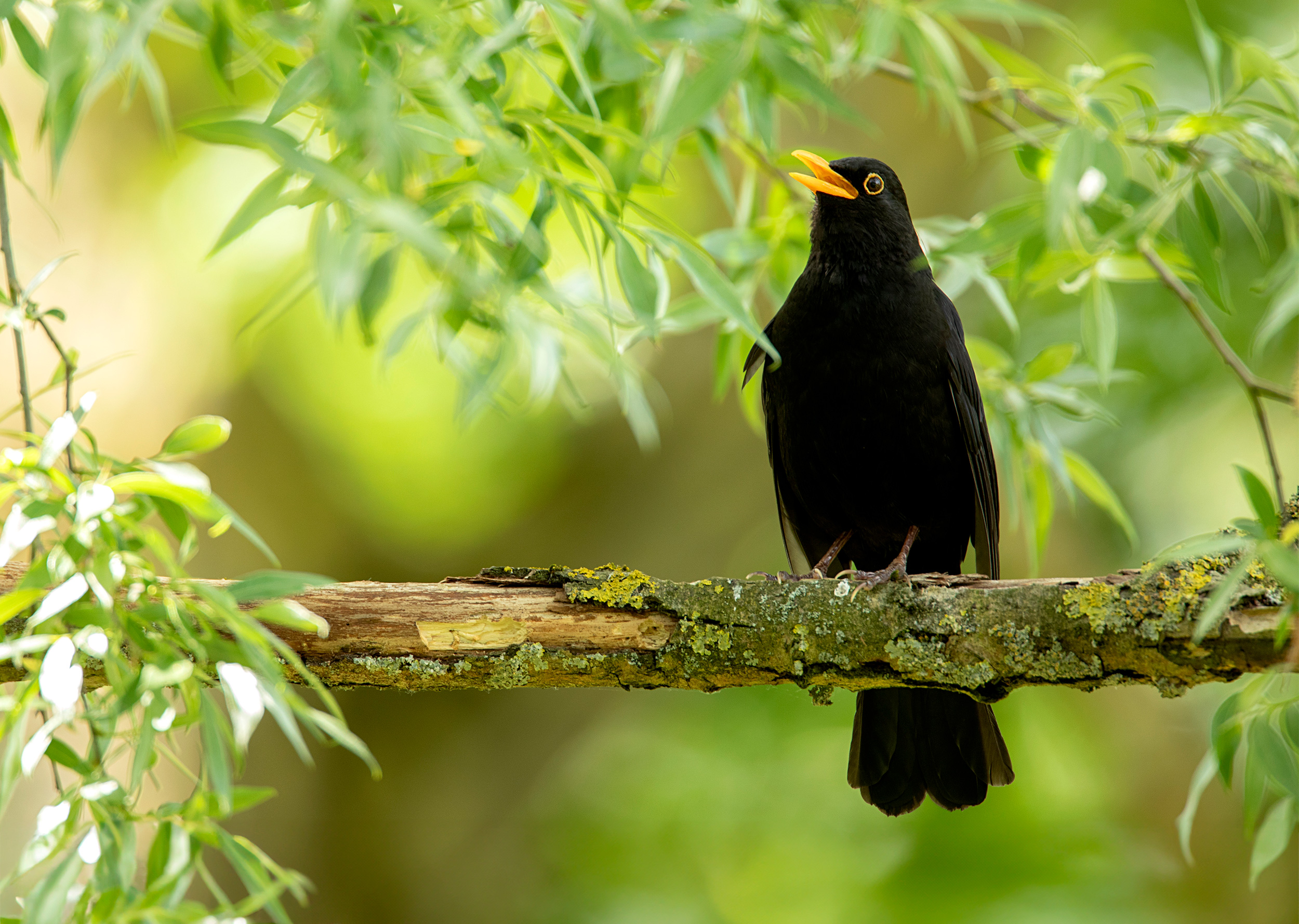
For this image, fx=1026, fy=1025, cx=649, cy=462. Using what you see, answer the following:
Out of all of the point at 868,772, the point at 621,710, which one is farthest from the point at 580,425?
the point at 868,772

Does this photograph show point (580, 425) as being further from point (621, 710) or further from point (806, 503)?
point (806, 503)

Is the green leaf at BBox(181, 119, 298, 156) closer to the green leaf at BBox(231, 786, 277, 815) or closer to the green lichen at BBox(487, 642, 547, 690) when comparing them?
the green leaf at BBox(231, 786, 277, 815)

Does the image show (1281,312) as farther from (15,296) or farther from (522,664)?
(15,296)

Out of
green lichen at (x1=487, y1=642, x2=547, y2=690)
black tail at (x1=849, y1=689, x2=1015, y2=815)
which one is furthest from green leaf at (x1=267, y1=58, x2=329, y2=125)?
black tail at (x1=849, y1=689, x2=1015, y2=815)

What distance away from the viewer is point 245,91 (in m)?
5.31

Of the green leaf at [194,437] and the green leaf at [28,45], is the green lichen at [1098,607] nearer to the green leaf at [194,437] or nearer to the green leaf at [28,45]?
the green leaf at [194,437]

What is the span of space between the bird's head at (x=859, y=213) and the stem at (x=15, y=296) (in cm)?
220

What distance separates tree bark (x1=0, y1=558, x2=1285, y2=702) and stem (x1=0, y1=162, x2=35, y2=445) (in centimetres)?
56

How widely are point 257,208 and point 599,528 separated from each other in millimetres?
3418

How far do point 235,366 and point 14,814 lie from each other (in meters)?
1.99

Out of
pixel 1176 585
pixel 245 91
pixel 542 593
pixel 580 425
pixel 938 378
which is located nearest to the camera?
pixel 1176 585

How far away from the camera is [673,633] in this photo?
2285mm

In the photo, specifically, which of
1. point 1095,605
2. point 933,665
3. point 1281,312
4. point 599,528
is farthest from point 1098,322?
point 599,528

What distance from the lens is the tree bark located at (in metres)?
2.17
